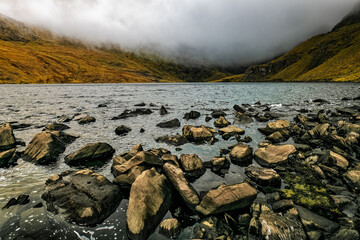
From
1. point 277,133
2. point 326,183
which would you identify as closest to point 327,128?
point 277,133

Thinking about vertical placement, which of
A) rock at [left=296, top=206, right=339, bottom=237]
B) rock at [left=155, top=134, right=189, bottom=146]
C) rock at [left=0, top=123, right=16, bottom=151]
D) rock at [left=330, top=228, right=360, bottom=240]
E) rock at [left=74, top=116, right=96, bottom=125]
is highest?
rock at [left=0, top=123, right=16, bottom=151]

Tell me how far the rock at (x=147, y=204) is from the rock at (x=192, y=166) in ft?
6.39

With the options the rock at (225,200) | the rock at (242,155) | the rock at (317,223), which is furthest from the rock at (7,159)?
the rock at (317,223)

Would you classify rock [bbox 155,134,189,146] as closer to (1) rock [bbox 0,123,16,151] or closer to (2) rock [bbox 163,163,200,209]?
(2) rock [bbox 163,163,200,209]

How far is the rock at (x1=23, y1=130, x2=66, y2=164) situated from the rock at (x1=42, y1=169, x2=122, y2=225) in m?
3.52

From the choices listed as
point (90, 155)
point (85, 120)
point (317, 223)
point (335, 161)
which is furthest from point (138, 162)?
point (85, 120)

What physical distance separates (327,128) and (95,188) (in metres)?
19.1

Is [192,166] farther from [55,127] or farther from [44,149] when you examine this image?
[55,127]

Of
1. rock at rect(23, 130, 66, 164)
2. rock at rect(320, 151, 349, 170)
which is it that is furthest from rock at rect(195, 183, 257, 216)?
rock at rect(23, 130, 66, 164)

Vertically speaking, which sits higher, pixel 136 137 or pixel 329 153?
pixel 329 153

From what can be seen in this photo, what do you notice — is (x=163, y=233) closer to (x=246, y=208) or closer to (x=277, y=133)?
(x=246, y=208)

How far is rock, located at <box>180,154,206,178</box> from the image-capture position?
1010 centimetres

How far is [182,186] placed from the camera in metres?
8.12

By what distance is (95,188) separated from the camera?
814 cm
